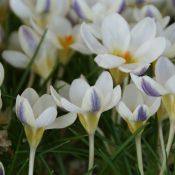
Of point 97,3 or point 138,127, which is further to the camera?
point 97,3

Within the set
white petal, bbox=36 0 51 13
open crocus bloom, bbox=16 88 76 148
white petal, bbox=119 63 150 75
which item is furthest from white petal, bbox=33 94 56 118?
white petal, bbox=36 0 51 13

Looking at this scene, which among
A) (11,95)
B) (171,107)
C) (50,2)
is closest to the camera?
(171,107)

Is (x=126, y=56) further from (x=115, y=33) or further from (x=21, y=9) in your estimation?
(x=21, y=9)

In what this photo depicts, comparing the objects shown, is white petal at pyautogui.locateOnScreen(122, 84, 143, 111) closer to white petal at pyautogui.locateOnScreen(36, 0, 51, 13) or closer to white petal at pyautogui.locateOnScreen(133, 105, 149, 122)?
white petal at pyautogui.locateOnScreen(133, 105, 149, 122)

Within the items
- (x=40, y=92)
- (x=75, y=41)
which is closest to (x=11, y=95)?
(x=40, y=92)

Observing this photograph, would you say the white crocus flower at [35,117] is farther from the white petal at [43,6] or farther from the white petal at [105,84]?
the white petal at [43,6]

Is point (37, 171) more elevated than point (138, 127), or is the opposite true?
point (138, 127)

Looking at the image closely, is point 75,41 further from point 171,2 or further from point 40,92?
point 171,2

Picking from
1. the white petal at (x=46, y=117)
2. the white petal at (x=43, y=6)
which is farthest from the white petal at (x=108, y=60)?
the white petal at (x=43, y=6)
